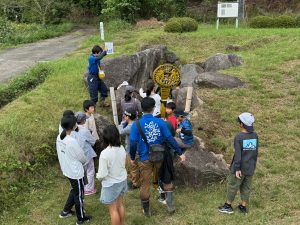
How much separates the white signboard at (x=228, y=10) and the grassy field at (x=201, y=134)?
8.92 meters

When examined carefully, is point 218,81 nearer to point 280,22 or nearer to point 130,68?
point 130,68

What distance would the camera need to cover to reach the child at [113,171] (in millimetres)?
5426

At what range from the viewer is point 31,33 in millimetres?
23422

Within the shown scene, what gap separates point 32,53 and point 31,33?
5537 millimetres

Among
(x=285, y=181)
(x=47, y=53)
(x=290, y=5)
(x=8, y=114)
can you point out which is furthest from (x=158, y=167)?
(x=290, y=5)

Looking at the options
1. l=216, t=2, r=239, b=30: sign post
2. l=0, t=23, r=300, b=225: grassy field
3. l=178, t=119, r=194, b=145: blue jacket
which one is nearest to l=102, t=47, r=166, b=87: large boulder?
l=0, t=23, r=300, b=225: grassy field

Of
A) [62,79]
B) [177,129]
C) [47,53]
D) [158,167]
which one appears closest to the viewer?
[158,167]

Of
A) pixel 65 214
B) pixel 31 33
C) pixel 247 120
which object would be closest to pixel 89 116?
pixel 65 214

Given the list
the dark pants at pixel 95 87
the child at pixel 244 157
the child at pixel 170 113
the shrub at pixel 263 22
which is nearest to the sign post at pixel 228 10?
the shrub at pixel 263 22

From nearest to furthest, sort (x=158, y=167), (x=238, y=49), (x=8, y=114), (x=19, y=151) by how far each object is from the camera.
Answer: (x=158, y=167) → (x=19, y=151) → (x=8, y=114) → (x=238, y=49)

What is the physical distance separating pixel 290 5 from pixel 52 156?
26.8m

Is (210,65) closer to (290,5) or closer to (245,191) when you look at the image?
(245,191)

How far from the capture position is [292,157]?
831cm

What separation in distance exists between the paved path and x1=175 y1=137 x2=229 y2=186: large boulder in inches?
316
